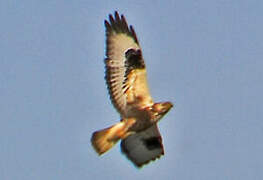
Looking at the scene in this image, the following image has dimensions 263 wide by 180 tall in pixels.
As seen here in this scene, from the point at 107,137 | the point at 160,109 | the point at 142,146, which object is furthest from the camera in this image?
the point at 142,146

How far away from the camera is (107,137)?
1262 centimetres

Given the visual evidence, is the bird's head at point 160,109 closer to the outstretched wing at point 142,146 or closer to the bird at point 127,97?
the bird at point 127,97

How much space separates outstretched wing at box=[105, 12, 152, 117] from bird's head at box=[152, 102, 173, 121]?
0.15 meters

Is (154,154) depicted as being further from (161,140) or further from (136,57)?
(136,57)

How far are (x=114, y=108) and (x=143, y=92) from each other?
0.48m

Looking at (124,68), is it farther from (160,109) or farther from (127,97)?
(160,109)

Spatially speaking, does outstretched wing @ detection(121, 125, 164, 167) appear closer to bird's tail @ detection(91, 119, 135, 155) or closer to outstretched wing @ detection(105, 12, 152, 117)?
outstretched wing @ detection(105, 12, 152, 117)

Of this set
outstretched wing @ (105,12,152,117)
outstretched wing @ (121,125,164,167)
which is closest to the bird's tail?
outstretched wing @ (105,12,152,117)

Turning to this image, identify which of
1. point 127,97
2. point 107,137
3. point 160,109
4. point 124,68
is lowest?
point 107,137

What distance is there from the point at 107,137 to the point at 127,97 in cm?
81

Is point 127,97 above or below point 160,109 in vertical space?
above

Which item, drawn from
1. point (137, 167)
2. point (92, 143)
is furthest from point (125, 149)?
point (92, 143)

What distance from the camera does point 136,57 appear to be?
43.5ft

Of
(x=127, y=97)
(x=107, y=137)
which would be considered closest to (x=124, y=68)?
(x=127, y=97)
